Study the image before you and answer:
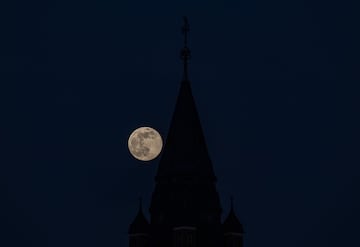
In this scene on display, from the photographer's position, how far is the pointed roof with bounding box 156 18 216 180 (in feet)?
380

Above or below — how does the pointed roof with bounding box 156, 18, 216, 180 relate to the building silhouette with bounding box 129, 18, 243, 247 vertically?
above

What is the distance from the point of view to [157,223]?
114500 millimetres

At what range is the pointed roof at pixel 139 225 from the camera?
115125 millimetres

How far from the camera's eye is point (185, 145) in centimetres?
11706

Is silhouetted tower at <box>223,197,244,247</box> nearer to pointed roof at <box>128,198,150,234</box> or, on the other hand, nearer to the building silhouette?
the building silhouette

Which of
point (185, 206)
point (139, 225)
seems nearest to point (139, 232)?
point (139, 225)

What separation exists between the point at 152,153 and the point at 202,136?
5.13 m

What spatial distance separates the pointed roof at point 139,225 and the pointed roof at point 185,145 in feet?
13.8

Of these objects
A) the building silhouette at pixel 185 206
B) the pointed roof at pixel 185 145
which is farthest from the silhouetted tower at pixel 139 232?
the pointed roof at pixel 185 145

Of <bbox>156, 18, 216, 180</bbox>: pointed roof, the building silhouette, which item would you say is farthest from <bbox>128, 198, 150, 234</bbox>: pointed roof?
<bbox>156, 18, 216, 180</bbox>: pointed roof

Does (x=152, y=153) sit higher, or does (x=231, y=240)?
(x=152, y=153)

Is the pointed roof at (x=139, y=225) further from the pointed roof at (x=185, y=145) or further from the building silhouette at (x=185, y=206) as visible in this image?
the pointed roof at (x=185, y=145)

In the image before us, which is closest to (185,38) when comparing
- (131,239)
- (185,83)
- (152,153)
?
(185,83)

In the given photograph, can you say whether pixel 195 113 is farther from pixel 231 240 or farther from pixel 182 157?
pixel 231 240
